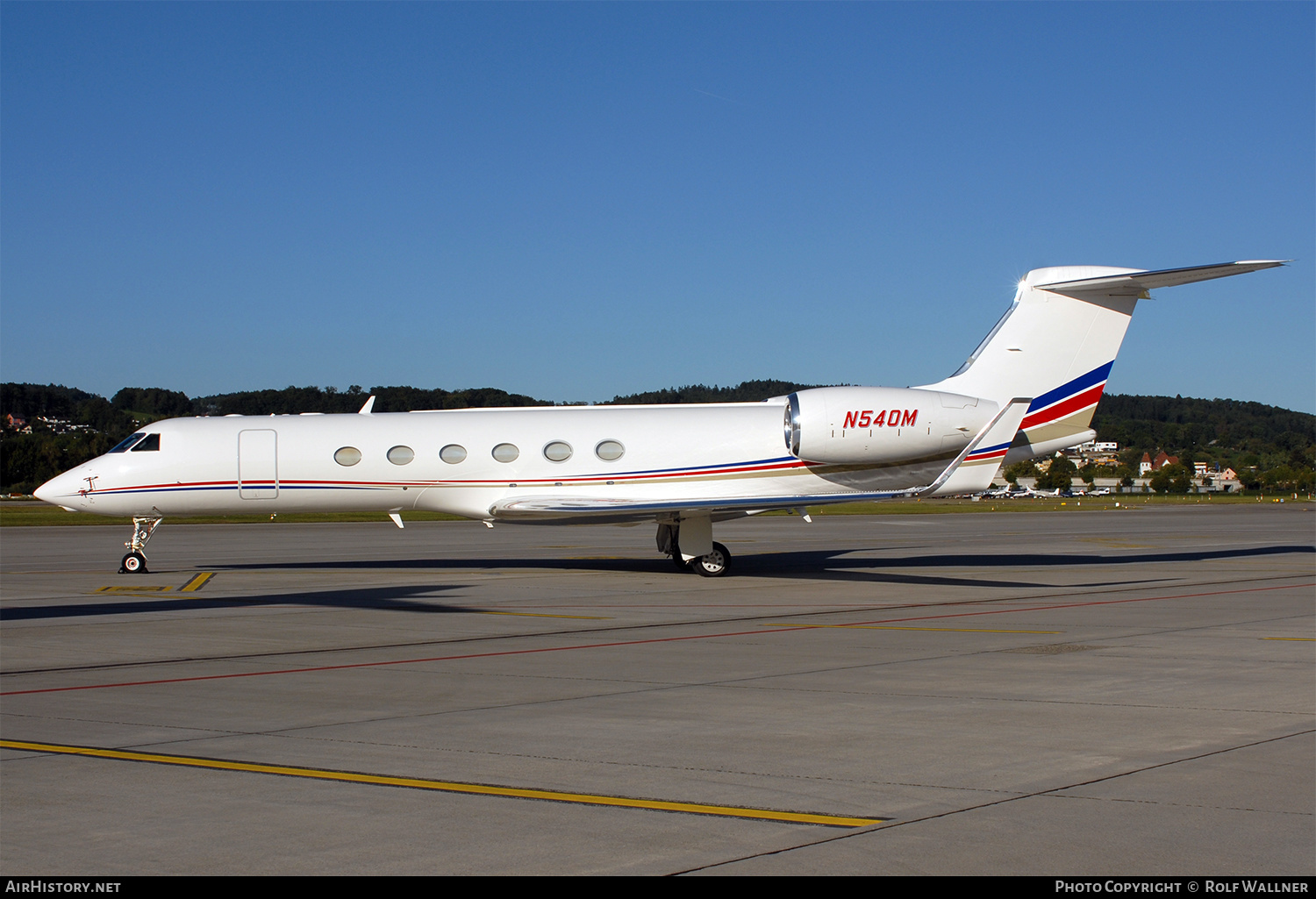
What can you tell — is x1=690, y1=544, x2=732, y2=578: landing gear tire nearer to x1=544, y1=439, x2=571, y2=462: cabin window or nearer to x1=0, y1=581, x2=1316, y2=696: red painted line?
x1=544, y1=439, x2=571, y2=462: cabin window

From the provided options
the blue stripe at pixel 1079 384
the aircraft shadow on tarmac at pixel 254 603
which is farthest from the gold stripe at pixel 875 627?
the blue stripe at pixel 1079 384

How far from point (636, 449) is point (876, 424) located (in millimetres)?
4381

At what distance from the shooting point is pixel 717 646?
1209 centimetres

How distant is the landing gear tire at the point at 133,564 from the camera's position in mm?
20906

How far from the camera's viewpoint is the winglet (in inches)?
727

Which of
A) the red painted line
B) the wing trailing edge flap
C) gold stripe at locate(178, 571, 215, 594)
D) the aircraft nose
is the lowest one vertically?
the red painted line

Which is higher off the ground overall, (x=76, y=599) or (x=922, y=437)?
(x=922, y=437)

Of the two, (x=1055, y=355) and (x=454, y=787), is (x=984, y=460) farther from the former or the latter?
(x=454, y=787)

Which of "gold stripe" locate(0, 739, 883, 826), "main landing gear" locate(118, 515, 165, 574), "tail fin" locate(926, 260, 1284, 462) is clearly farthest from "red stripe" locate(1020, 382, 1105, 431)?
"gold stripe" locate(0, 739, 883, 826)

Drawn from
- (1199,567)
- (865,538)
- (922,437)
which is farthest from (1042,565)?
(865,538)

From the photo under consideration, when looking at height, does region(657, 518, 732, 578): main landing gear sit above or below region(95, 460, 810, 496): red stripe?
below

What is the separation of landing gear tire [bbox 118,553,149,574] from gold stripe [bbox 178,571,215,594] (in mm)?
1031

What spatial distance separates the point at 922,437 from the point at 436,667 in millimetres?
11929
